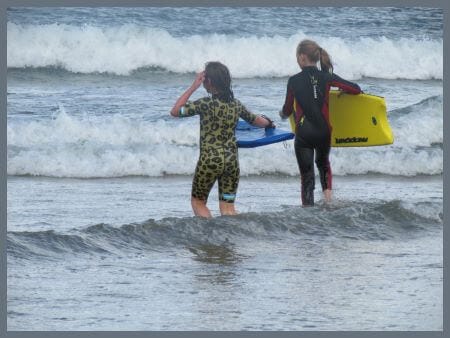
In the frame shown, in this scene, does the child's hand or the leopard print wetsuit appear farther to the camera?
the leopard print wetsuit

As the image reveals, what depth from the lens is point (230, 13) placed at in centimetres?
2403

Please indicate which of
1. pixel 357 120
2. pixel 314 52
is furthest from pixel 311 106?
pixel 357 120

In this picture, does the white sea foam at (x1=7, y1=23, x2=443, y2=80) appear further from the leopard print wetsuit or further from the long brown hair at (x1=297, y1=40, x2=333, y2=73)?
the leopard print wetsuit

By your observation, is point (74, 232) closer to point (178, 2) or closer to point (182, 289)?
point (182, 289)

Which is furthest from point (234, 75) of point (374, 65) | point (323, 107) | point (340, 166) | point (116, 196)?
point (323, 107)

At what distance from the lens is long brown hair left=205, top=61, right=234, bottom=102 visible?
9484 millimetres

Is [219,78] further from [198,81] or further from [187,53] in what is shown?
[187,53]

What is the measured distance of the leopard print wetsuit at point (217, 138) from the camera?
961 centimetres

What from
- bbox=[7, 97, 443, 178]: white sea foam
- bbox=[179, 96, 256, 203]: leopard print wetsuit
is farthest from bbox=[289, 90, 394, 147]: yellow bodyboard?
bbox=[7, 97, 443, 178]: white sea foam

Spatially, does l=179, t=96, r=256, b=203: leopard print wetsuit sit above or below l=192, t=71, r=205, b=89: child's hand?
below

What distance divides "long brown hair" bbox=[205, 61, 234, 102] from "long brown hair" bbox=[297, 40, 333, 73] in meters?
0.93

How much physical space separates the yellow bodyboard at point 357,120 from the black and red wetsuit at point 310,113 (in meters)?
0.47

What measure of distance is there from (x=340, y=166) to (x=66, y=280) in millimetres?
7390

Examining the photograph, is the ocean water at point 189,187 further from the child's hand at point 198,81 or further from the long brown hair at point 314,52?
the long brown hair at point 314,52
